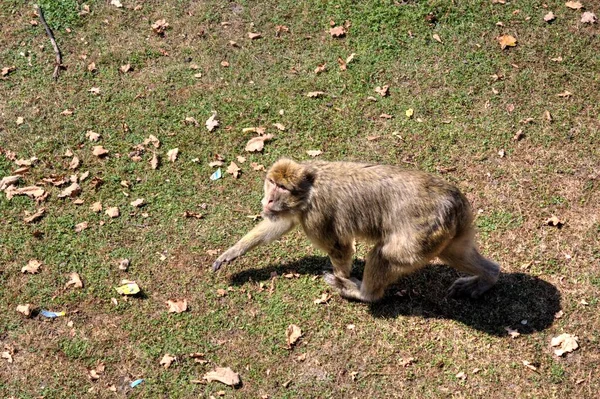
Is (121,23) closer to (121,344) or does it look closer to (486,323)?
(121,344)

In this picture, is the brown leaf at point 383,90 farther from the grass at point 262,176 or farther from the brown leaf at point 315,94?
the brown leaf at point 315,94

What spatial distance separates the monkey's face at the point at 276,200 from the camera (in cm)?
639

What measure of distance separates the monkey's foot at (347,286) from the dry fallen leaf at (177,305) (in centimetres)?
147

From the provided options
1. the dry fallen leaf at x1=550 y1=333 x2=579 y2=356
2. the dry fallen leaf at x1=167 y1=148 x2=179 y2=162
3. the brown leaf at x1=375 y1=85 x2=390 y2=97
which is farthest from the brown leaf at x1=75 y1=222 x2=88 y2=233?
the dry fallen leaf at x1=550 y1=333 x2=579 y2=356

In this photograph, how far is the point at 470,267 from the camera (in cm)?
674

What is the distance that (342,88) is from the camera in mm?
9562

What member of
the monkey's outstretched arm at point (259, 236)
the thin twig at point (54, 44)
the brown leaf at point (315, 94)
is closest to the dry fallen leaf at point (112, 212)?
the monkey's outstretched arm at point (259, 236)

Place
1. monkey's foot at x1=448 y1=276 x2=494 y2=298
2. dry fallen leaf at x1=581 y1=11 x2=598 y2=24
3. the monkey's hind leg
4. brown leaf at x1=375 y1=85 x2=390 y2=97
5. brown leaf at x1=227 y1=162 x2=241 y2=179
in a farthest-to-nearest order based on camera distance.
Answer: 1. dry fallen leaf at x1=581 y1=11 x2=598 y2=24
2. brown leaf at x1=375 y1=85 x2=390 y2=97
3. brown leaf at x1=227 y1=162 x2=241 y2=179
4. monkey's foot at x1=448 y1=276 x2=494 y2=298
5. the monkey's hind leg

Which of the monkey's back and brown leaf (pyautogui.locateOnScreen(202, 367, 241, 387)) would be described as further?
brown leaf (pyautogui.locateOnScreen(202, 367, 241, 387))

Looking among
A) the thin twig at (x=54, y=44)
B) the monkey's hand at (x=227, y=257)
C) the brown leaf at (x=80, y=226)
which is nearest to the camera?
the monkey's hand at (x=227, y=257)

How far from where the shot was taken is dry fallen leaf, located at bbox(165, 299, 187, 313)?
23.2 ft

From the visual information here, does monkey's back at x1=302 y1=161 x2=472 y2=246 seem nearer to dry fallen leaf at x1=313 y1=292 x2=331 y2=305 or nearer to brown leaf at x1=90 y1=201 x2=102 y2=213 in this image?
dry fallen leaf at x1=313 y1=292 x2=331 y2=305

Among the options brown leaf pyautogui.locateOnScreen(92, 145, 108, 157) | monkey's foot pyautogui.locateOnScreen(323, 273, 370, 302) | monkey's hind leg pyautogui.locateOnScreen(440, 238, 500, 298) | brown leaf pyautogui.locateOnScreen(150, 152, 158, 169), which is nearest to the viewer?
monkey's hind leg pyautogui.locateOnScreen(440, 238, 500, 298)

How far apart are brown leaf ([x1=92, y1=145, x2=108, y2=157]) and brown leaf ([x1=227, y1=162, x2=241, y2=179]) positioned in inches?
62.8
